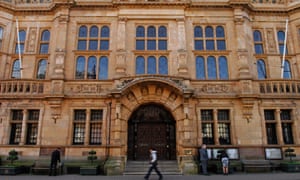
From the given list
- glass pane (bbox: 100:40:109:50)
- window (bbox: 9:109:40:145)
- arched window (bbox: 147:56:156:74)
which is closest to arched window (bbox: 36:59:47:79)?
window (bbox: 9:109:40:145)

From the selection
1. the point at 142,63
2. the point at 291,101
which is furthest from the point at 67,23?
the point at 291,101

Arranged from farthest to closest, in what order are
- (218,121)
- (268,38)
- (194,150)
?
(268,38), (218,121), (194,150)

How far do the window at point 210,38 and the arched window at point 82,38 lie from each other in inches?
348

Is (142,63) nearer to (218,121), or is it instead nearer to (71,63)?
(71,63)

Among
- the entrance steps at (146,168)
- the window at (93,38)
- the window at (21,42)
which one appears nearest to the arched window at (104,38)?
the window at (93,38)

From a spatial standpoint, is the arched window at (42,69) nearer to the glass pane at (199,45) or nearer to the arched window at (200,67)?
the arched window at (200,67)

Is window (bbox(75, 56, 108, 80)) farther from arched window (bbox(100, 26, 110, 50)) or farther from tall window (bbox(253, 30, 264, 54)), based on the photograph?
tall window (bbox(253, 30, 264, 54))

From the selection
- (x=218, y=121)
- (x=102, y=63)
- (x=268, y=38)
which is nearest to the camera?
(x=218, y=121)

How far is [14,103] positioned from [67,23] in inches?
285

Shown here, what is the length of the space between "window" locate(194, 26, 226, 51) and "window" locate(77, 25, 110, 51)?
284 inches

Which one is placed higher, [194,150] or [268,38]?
[268,38]

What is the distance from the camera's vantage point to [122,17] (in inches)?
710

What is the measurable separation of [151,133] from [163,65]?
5.25 metres

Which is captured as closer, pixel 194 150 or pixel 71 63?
pixel 194 150
